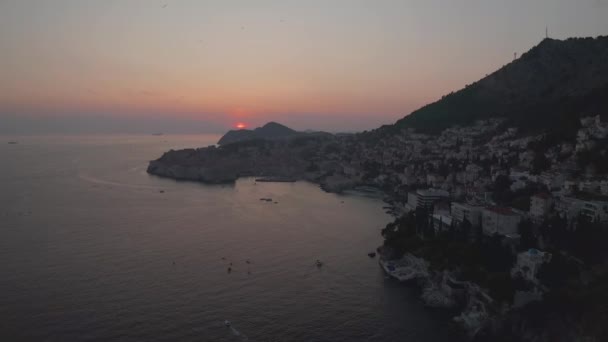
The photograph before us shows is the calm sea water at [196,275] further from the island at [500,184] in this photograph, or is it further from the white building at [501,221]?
the white building at [501,221]

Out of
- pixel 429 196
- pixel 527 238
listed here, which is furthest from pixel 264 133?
pixel 527 238

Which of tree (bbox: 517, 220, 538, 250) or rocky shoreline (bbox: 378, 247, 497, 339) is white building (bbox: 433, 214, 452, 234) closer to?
rocky shoreline (bbox: 378, 247, 497, 339)

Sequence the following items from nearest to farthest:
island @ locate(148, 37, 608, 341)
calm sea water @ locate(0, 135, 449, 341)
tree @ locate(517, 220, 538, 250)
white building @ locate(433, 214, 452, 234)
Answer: island @ locate(148, 37, 608, 341) < calm sea water @ locate(0, 135, 449, 341) < tree @ locate(517, 220, 538, 250) < white building @ locate(433, 214, 452, 234)

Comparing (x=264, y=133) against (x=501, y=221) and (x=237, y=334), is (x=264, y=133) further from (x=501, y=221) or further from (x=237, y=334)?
(x=237, y=334)

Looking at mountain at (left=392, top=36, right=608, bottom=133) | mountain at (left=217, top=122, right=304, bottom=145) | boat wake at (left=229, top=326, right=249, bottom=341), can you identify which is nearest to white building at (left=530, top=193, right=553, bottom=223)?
boat wake at (left=229, top=326, right=249, bottom=341)

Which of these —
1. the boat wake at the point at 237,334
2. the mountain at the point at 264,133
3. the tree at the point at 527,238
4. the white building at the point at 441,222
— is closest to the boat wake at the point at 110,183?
the white building at the point at 441,222
